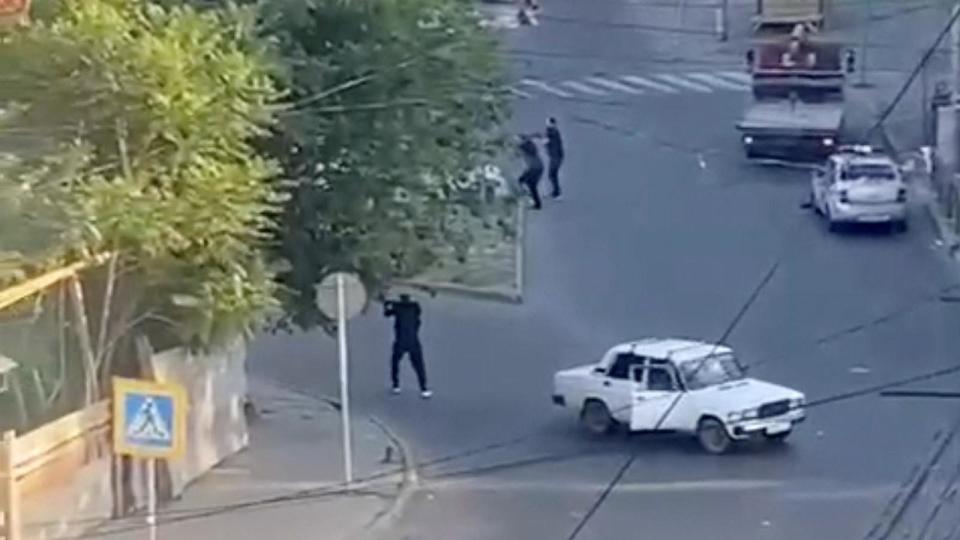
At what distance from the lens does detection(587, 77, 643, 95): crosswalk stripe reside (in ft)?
141

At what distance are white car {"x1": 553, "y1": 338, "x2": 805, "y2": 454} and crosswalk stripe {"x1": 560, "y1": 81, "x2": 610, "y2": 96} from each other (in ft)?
56.3

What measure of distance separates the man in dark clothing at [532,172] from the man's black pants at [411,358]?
8838 mm

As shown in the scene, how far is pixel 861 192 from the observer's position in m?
36.3

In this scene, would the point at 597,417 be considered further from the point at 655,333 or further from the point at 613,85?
the point at 613,85

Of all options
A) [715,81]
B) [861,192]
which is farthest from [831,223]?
[715,81]

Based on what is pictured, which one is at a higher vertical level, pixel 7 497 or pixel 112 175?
pixel 112 175

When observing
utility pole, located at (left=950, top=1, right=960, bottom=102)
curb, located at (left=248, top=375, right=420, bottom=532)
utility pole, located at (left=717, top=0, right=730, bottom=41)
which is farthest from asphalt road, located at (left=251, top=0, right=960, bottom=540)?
utility pole, located at (left=950, top=1, right=960, bottom=102)

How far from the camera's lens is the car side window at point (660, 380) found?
25.1 meters

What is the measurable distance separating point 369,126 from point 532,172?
13.6 m

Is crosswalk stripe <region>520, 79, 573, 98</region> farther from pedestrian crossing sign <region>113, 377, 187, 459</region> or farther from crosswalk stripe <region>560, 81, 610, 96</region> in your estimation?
pedestrian crossing sign <region>113, 377, 187, 459</region>

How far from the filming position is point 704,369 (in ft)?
83.1

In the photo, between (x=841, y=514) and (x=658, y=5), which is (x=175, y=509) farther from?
(x=658, y=5)

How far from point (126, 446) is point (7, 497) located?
8.21ft

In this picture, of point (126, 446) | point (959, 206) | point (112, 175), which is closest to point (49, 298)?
point (112, 175)
